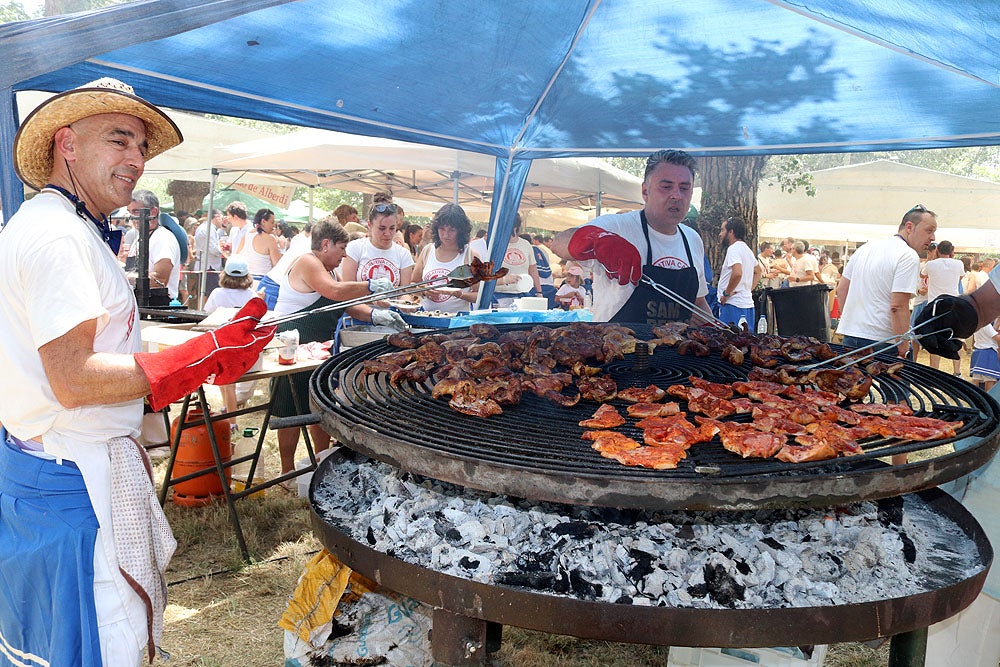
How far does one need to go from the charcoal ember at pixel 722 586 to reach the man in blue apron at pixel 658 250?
305 centimetres

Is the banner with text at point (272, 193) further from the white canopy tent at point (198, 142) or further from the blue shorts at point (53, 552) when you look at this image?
the blue shorts at point (53, 552)

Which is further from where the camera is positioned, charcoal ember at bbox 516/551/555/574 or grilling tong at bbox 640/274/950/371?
grilling tong at bbox 640/274/950/371

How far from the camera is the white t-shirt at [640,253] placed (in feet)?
17.9

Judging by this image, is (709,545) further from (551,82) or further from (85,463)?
(551,82)

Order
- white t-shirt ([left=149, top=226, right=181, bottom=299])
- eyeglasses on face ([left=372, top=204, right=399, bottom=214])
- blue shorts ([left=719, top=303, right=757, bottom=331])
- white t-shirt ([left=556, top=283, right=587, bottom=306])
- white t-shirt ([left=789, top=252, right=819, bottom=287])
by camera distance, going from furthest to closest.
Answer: white t-shirt ([left=789, top=252, right=819, bottom=287]), white t-shirt ([left=556, top=283, right=587, bottom=306]), blue shorts ([left=719, top=303, right=757, bottom=331]), white t-shirt ([left=149, top=226, right=181, bottom=299]), eyeglasses on face ([left=372, top=204, right=399, bottom=214])

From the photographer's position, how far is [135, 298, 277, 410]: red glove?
7.41 ft

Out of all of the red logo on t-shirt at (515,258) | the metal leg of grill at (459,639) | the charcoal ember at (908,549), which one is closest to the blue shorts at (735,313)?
the red logo on t-shirt at (515,258)

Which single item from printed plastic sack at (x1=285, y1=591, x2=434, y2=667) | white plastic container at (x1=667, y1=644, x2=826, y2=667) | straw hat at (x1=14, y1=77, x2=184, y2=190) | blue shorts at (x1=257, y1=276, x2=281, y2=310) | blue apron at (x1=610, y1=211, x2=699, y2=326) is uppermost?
straw hat at (x1=14, y1=77, x2=184, y2=190)

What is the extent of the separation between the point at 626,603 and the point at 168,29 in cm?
278

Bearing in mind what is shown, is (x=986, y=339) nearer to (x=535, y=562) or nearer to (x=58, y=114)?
(x=535, y=562)

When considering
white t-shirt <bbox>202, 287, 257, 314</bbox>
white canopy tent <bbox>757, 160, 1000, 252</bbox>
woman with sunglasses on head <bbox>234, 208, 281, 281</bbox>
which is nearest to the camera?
white t-shirt <bbox>202, 287, 257, 314</bbox>

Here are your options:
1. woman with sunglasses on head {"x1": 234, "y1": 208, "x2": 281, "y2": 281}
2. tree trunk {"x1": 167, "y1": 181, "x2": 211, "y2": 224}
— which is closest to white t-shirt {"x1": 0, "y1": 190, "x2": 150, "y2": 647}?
woman with sunglasses on head {"x1": 234, "y1": 208, "x2": 281, "y2": 281}

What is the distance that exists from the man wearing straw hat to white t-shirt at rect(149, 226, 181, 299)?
7.48 meters

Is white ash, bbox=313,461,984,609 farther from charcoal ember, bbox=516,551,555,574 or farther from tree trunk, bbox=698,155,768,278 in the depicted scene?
tree trunk, bbox=698,155,768,278
